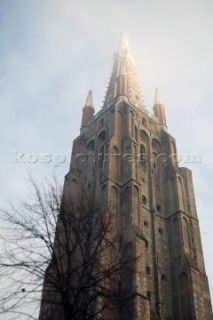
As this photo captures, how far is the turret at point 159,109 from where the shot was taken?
47197 mm

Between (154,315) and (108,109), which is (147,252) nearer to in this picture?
(154,315)

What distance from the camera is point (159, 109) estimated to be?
49.4 m

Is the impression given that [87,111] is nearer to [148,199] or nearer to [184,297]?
[148,199]

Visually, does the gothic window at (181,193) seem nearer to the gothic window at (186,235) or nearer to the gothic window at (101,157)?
the gothic window at (186,235)

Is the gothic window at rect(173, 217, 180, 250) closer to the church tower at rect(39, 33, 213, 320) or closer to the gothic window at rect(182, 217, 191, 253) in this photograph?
the church tower at rect(39, 33, 213, 320)

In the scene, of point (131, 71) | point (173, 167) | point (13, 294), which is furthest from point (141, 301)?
point (131, 71)

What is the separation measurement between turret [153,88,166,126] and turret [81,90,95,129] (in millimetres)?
8094

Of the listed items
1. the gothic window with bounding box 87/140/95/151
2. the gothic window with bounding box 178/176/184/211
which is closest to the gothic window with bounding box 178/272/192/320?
the gothic window with bounding box 178/176/184/211

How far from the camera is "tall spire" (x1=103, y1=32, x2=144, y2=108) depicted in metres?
46.4

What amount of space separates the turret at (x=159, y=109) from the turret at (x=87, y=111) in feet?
26.6

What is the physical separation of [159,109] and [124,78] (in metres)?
6.13

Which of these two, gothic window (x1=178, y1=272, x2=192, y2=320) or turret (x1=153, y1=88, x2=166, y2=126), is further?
turret (x1=153, y1=88, x2=166, y2=126)

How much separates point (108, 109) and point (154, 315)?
23.5 metres

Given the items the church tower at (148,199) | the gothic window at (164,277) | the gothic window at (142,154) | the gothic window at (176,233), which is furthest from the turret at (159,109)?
the gothic window at (164,277)
